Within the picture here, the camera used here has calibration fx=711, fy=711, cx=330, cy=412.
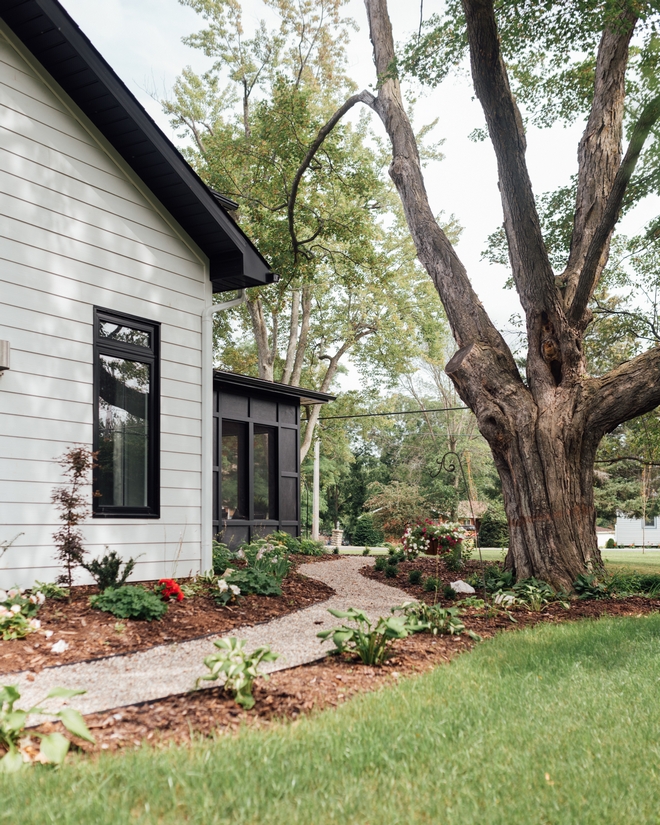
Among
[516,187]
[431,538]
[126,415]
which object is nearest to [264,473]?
[431,538]

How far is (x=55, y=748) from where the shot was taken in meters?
2.62

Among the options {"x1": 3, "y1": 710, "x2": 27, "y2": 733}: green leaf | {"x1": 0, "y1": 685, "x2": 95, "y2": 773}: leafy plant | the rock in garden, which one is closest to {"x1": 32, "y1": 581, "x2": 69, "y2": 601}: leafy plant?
{"x1": 0, "y1": 685, "x2": 95, "y2": 773}: leafy plant

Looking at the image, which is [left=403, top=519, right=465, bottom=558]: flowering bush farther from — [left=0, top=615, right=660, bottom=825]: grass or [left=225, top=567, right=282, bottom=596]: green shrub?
[left=0, top=615, right=660, bottom=825]: grass

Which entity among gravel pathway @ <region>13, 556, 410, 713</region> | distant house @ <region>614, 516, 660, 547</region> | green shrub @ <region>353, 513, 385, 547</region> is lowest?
distant house @ <region>614, 516, 660, 547</region>

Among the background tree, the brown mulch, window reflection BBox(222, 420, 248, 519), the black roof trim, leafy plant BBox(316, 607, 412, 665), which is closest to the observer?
leafy plant BBox(316, 607, 412, 665)

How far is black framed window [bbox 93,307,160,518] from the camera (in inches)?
275

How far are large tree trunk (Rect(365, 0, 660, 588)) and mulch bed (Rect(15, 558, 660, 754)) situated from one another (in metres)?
2.69

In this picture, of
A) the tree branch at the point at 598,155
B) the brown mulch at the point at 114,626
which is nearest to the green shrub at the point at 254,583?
the brown mulch at the point at 114,626

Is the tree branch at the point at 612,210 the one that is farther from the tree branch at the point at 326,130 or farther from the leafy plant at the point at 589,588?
the tree branch at the point at 326,130

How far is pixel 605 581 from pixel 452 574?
9.89 feet

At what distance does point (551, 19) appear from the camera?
8.77m

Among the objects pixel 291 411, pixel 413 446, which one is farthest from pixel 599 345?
pixel 413 446

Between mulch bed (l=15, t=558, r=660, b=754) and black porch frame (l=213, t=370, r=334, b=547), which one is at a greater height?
black porch frame (l=213, t=370, r=334, b=547)

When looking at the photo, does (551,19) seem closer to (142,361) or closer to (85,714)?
(142,361)
